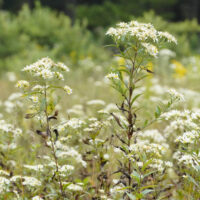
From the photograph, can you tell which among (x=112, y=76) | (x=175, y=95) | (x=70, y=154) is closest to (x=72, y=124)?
(x=70, y=154)

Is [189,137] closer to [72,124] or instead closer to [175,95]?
[175,95]

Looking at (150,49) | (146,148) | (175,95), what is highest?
(150,49)

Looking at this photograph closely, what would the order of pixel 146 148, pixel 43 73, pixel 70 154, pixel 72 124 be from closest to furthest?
pixel 43 73 → pixel 146 148 → pixel 72 124 → pixel 70 154

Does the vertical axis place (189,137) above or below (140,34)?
below

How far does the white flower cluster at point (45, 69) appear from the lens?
203 centimetres

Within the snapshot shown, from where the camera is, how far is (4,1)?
2195cm

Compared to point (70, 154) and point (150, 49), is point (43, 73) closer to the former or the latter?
point (150, 49)

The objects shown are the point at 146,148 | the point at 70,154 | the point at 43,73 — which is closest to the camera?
the point at 43,73

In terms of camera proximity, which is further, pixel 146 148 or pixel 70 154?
pixel 70 154

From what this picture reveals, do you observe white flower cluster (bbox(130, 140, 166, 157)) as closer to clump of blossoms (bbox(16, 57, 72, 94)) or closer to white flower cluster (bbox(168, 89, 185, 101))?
white flower cluster (bbox(168, 89, 185, 101))

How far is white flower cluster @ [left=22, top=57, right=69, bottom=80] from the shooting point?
203 centimetres

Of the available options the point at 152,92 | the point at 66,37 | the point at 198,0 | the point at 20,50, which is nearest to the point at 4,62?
the point at 20,50

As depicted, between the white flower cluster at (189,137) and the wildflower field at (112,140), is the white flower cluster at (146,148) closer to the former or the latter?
the wildflower field at (112,140)

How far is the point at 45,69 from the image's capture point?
2.06 meters
